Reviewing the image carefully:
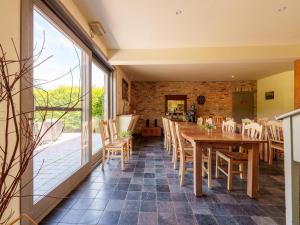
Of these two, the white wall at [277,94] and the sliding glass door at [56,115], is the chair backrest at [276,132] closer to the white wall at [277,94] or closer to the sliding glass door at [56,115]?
the white wall at [277,94]

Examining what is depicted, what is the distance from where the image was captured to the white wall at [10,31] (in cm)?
139

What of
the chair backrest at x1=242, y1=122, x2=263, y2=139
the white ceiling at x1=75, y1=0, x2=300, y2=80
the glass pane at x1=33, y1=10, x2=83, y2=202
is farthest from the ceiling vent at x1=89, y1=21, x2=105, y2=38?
the chair backrest at x1=242, y1=122, x2=263, y2=139

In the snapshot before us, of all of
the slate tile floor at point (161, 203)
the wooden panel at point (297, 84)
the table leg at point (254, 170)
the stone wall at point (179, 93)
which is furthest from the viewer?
the stone wall at point (179, 93)

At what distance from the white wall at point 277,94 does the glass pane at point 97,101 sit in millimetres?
6416

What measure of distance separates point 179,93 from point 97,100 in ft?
17.5

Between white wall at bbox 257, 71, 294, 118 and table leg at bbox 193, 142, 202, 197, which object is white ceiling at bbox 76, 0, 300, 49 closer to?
table leg at bbox 193, 142, 202, 197

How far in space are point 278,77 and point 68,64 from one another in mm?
7712

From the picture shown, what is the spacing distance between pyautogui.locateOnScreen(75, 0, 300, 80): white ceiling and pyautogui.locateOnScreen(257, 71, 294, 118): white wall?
3.19 metres

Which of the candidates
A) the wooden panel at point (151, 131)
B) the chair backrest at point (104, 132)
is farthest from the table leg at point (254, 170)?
the wooden panel at point (151, 131)

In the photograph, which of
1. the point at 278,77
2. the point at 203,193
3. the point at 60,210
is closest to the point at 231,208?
the point at 203,193

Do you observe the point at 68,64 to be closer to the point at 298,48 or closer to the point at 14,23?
the point at 14,23

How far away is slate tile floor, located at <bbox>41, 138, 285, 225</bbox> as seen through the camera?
194cm

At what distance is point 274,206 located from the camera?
2.21 meters

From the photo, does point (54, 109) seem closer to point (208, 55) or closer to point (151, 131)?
point (208, 55)
